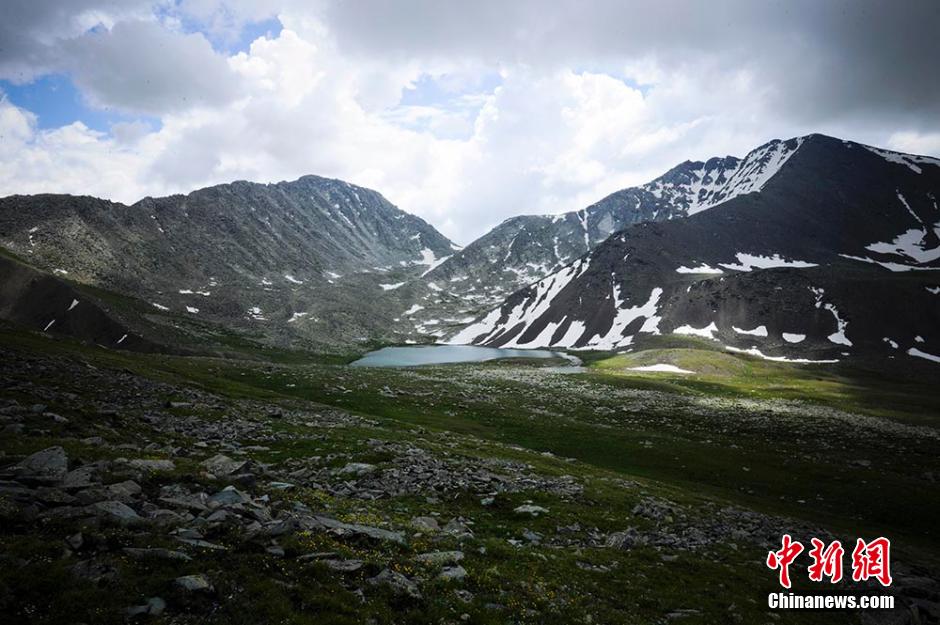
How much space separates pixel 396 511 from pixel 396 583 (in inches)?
324

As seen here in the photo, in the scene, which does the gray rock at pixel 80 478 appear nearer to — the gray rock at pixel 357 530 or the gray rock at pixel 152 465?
the gray rock at pixel 152 465

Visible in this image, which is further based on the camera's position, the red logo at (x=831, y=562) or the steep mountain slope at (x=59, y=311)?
the steep mountain slope at (x=59, y=311)

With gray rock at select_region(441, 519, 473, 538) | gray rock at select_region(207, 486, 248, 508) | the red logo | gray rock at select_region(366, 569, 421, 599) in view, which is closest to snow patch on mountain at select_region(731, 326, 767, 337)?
the red logo

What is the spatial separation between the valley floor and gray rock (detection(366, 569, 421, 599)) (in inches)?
3.2

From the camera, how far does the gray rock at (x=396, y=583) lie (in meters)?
11.9

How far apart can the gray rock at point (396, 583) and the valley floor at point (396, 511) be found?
0.08 meters

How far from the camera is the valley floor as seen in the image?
10.3 metres

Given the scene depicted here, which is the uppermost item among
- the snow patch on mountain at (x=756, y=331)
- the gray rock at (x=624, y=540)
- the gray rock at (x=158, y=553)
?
the snow patch on mountain at (x=756, y=331)

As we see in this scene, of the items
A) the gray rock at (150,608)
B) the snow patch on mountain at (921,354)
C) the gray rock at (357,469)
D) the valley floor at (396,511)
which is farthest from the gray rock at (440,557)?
the snow patch on mountain at (921,354)

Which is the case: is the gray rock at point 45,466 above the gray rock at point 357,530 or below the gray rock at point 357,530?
above

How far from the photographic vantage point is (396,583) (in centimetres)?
1214

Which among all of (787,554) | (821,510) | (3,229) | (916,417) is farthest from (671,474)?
(3,229)

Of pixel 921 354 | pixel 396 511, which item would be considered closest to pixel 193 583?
pixel 396 511

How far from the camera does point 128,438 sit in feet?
73.1
